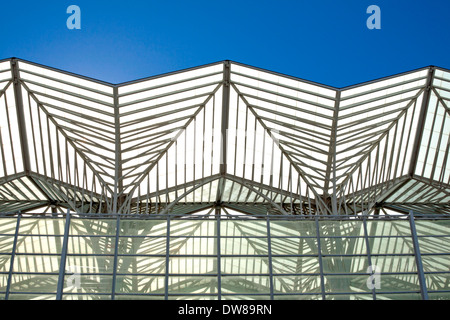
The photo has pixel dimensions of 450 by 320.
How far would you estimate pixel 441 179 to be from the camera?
36969mm

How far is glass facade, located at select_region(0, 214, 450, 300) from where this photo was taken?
1080cm

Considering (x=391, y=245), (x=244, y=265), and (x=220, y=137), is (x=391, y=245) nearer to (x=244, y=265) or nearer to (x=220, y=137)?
(x=244, y=265)

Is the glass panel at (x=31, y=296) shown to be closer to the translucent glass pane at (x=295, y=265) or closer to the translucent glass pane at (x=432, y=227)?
the translucent glass pane at (x=295, y=265)

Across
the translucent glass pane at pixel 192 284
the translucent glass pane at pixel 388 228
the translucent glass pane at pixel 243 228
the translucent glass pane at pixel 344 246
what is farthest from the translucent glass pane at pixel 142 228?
the translucent glass pane at pixel 388 228

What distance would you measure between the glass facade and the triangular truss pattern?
17.2 metres

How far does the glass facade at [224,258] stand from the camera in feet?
35.4

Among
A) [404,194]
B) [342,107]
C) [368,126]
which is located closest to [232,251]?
[342,107]

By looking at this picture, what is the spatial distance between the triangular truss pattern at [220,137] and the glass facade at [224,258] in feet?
56.6

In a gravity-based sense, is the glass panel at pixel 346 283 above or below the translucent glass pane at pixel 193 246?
below

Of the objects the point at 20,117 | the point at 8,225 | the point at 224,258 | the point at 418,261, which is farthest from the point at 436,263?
the point at 20,117

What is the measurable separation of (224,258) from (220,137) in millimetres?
22559

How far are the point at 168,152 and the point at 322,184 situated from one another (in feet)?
35.7

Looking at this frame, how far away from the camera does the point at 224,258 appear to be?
453 inches

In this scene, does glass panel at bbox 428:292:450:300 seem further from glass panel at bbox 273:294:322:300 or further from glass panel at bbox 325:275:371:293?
glass panel at bbox 273:294:322:300
